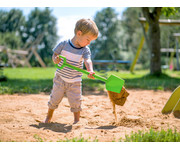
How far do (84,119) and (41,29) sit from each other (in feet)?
45.0

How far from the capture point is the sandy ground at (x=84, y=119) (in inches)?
82.4

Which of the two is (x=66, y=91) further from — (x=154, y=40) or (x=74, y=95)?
(x=154, y=40)

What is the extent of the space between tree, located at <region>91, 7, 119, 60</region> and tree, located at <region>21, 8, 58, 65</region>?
3.35 m

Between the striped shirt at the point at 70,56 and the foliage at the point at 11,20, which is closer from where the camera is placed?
the striped shirt at the point at 70,56

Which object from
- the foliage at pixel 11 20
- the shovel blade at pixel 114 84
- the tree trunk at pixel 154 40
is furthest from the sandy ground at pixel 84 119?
the foliage at pixel 11 20

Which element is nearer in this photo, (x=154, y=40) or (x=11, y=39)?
(x=154, y=40)

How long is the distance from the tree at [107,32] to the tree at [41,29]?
3348 mm

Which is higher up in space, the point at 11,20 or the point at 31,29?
the point at 11,20

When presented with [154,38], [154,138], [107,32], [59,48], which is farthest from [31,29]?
[154,138]

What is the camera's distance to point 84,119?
113 inches

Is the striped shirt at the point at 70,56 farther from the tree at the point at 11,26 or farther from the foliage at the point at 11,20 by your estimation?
the foliage at the point at 11,20

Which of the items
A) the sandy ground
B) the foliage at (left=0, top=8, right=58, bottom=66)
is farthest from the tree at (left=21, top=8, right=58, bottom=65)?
the sandy ground

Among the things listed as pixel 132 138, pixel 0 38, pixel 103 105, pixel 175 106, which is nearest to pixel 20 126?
pixel 132 138

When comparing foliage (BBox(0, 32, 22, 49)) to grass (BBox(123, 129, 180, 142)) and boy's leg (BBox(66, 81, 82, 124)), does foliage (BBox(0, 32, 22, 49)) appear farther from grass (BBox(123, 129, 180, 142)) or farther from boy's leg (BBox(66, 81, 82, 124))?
grass (BBox(123, 129, 180, 142))
